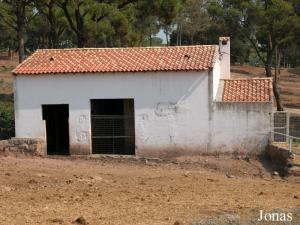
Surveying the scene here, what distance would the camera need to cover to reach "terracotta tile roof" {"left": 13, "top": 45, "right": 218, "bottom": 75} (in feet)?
68.8

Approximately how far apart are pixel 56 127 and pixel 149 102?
487 centimetres

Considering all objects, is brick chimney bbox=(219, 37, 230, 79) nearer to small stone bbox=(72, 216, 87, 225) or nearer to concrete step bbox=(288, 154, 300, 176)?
concrete step bbox=(288, 154, 300, 176)

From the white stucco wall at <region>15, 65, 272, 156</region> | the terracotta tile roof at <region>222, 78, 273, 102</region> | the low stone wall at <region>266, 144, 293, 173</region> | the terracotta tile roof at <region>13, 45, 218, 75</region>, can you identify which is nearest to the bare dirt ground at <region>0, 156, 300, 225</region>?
the low stone wall at <region>266, 144, 293, 173</region>

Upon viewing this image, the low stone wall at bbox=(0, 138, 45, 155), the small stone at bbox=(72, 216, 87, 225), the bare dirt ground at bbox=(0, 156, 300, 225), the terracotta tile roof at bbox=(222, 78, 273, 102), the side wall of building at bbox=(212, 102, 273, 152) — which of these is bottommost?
the bare dirt ground at bbox=(0, 156, 300, 225)

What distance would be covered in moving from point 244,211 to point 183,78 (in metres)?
9.92

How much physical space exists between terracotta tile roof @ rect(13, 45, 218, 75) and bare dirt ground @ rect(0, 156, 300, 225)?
3363 millimetres

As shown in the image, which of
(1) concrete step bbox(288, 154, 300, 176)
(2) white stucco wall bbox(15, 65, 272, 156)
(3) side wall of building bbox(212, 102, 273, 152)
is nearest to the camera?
(1) concrete step bbox(288, 154, 300, 176)

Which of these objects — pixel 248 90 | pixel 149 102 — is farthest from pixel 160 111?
pixel 248 90

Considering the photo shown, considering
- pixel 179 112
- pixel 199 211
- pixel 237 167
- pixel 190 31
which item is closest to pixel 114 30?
pixel 179 112

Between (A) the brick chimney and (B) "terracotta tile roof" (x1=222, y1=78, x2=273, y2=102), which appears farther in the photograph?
(A) the brick chimney

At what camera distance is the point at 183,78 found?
67.9 ft

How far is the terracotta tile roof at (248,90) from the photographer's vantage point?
2094 cm

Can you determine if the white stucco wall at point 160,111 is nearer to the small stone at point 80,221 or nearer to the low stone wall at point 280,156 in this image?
the low stone wall at point 280,156

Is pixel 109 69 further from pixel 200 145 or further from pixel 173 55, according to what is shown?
pixel 200 145
